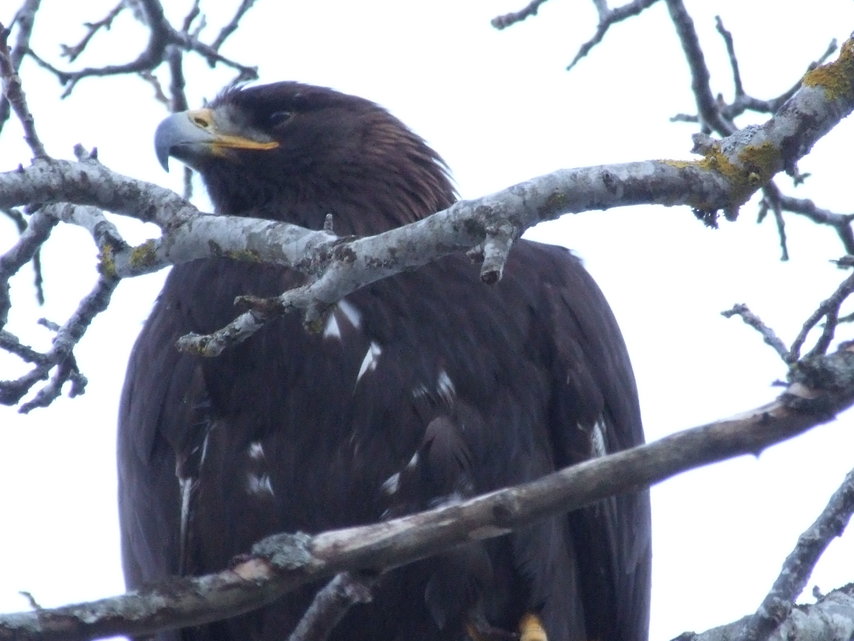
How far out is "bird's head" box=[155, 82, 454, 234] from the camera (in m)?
5.28

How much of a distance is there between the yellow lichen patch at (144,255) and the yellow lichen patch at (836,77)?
1.96 metres

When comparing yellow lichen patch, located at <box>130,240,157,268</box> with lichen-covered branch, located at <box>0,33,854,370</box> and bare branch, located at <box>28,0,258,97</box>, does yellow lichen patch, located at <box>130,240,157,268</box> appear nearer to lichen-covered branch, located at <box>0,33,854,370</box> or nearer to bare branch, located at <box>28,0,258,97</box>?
lichen-covered branch, located at <box>0,33,854,370</box>

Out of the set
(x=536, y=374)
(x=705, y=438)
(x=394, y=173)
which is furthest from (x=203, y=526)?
(x=705, y=438)

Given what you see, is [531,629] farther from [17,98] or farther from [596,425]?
[17,98]

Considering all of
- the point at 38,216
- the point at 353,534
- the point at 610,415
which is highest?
the point at 38,216

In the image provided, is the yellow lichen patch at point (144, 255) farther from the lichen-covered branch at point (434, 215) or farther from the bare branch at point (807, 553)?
the bare branch at point (807, 553)

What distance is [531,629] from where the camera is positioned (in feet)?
14.8

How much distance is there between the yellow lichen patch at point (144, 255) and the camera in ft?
13.0

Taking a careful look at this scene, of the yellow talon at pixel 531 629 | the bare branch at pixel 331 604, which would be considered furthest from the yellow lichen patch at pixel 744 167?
the yellow talon at pixel 531 629

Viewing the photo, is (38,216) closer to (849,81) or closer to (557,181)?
(557,181)

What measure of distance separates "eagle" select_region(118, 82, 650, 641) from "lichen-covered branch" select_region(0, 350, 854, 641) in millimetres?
1512

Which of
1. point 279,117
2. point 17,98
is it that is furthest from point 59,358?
point 279,117

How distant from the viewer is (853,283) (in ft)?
10.2

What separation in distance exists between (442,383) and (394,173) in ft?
4.51
